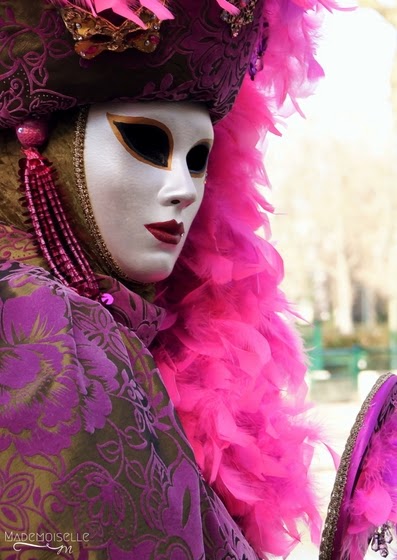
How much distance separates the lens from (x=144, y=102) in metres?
1.62

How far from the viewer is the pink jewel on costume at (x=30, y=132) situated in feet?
5.22

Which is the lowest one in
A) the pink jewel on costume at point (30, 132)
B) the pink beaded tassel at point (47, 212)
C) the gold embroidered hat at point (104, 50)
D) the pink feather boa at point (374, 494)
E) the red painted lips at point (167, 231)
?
the pink feather boa at point (374, 494)

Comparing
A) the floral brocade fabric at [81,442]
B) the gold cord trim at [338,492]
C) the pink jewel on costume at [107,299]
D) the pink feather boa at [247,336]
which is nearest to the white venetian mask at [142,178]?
the pink jewel on costume at [107,299]

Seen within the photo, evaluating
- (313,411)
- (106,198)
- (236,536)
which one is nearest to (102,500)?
(236,536)

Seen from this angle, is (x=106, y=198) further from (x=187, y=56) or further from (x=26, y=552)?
(x=26, y=552)

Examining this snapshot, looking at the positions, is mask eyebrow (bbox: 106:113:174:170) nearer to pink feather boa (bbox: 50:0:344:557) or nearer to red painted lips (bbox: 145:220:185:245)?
red painted lips (bbox: 145:220:185:245)

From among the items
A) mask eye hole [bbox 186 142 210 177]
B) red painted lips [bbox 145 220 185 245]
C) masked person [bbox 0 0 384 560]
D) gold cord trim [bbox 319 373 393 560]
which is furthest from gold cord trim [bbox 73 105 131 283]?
gold cord trim [bbox 319 373 393 560]

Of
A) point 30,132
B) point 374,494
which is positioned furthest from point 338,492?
point 30,132

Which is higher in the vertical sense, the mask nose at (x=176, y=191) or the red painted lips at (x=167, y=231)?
the mask nose at (x=176, y=191)

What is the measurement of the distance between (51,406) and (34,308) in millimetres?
169

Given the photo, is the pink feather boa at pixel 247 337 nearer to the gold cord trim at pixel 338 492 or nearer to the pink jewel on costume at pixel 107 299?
the gold cord trim at pixel 338 492

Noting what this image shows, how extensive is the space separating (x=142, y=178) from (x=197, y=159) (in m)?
0.20

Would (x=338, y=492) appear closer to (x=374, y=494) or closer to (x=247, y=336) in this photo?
(x=374, y=494)

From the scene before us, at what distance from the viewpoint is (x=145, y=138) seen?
164 centimetres
